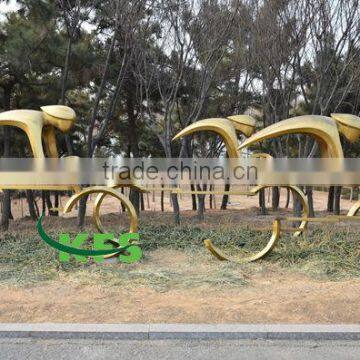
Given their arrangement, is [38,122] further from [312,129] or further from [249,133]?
[312,129]

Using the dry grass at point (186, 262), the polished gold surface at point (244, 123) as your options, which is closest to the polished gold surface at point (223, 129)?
the polished gold surface at point (244, 123)

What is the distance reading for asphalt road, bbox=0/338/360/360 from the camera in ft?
12.7

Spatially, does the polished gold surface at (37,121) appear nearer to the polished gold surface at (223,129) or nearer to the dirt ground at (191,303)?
the polished gold surface at (223,129)

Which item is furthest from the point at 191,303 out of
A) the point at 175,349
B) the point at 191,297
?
the point at 175,349

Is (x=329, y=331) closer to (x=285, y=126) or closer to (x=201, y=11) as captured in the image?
(x=285, y=126)

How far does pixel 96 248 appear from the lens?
269 inches

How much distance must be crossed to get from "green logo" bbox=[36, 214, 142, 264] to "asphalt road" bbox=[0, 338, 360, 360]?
2.48m

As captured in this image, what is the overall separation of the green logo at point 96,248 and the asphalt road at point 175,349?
8.14 ft

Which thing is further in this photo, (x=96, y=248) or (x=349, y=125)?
(x=349, y=125)

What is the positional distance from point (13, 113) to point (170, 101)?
5365 mm

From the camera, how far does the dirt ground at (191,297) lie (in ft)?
15.3

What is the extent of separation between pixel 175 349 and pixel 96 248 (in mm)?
3093

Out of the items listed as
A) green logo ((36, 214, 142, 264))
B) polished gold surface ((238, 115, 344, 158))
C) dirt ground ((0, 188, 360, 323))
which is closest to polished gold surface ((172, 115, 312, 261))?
polished gold surface ((238, 115, 344, 158))

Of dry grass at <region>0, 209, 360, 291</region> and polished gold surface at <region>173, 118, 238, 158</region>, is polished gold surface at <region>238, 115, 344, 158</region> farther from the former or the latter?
Result: dry grass at <region>0, 209, 360, 291</region>
